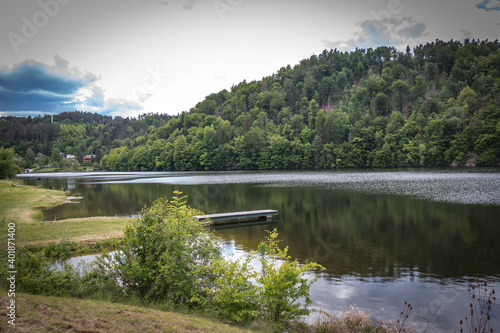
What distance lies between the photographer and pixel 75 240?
18016mm

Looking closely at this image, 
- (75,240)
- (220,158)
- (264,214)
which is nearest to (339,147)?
(220,158)

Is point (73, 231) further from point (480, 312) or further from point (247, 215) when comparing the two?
point (480, 312)

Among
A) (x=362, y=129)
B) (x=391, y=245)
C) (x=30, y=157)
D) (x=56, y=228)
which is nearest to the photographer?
(x=391, y=245)

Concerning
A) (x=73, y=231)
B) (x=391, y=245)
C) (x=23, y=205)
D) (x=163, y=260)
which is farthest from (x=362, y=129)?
(x=163, y=260)

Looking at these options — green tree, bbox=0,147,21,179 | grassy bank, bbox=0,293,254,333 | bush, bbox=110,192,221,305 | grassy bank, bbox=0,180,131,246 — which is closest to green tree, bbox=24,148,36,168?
green tree, bbox=0,147,21,179

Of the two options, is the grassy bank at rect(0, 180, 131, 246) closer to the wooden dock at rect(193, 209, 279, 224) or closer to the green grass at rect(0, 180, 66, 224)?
the green grass at rect(0, 180, 66, 224)

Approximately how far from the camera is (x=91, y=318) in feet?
20.5

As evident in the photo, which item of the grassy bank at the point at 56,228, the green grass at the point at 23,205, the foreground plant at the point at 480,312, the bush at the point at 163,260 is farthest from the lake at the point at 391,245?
the bush at the point at 163,260

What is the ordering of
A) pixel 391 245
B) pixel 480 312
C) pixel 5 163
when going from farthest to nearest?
pixel 5 163 → pixel 391 245 → pixel 480 312

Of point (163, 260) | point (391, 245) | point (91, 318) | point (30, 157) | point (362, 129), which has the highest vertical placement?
point (362, 129)

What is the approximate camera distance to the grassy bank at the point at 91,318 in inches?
221

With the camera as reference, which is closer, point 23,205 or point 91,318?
point 91,318

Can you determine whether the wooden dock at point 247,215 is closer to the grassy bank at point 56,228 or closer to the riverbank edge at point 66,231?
the grassy bank at point 56,228

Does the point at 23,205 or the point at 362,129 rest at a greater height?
the point at 362,129
